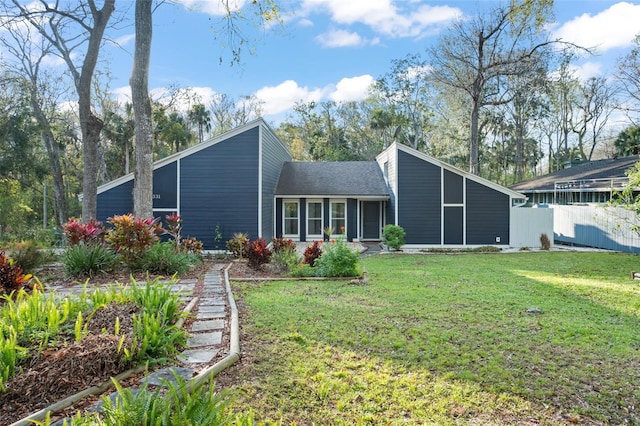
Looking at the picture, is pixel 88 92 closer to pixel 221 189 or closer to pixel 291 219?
pixel 221 189

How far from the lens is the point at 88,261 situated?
7.39 meters

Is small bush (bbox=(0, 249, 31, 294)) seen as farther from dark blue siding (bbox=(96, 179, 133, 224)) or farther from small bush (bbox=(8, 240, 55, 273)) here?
dark blue siding (bbox=(96, 179, 133, 224))

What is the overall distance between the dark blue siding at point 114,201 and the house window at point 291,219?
6404 mm

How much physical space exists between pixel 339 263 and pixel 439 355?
4.56 metres

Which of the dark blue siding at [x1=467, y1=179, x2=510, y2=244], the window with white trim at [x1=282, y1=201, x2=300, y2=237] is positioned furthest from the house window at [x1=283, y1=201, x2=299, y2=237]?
the dark blue siding at [x1=467, y1=179, x2=510, y2=244]

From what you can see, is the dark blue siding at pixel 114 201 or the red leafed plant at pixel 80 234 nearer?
the red leafed plant at pixel 80 234

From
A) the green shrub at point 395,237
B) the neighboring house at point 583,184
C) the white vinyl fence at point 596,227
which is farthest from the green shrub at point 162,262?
the neighboring house at point 583,184

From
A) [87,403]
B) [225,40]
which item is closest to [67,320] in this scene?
[87,403]

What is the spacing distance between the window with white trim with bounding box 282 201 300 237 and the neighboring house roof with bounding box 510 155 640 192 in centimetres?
1255

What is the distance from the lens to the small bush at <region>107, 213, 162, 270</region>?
25.0 ft

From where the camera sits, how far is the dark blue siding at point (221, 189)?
13.2 meters

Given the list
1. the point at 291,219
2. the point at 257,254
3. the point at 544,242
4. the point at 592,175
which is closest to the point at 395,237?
the point at 291,219

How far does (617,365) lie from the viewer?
143 inches

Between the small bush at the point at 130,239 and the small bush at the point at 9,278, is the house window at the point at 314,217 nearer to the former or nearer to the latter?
the small bush at the point at 130,239
